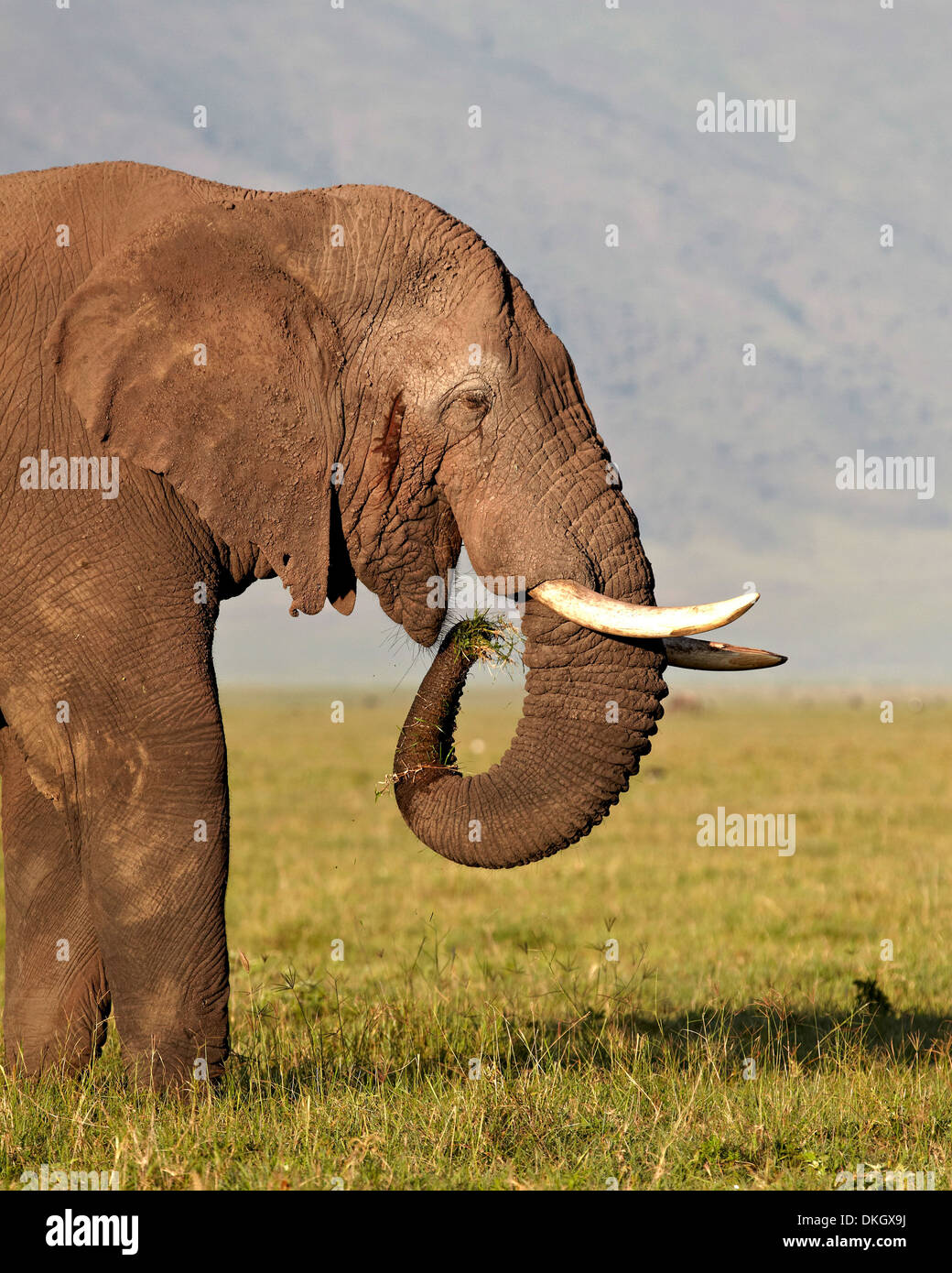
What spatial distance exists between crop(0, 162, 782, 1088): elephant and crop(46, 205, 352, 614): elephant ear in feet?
0.04

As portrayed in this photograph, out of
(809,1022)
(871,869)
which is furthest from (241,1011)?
(871,869)

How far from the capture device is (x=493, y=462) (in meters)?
6.35

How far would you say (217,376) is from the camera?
6.27 meters

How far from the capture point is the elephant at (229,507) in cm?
617

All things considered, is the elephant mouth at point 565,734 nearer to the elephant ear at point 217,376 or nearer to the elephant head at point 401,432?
the elephant head at point 401,432

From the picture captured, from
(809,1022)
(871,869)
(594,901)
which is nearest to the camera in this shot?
(809,1022)

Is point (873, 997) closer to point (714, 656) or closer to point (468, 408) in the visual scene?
point (714, 656)

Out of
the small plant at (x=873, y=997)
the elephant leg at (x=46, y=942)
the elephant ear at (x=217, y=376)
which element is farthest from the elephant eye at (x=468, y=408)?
the small plant at (x=873, y=997)

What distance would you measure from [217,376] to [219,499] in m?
0.51

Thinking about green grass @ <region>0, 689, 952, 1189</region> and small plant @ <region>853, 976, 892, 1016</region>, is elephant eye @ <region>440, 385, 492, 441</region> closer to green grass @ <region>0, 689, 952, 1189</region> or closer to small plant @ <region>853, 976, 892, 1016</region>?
green grass @ <region>0, 689, 952, 1189</region>

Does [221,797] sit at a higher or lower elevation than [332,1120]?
higher

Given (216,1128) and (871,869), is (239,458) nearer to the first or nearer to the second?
(216,1128)

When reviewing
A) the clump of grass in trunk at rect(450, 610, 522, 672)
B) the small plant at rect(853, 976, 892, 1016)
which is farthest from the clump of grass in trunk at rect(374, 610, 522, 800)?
the small plant at rect(853, 976, 892, 1016)

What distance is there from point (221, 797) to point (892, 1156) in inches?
122
